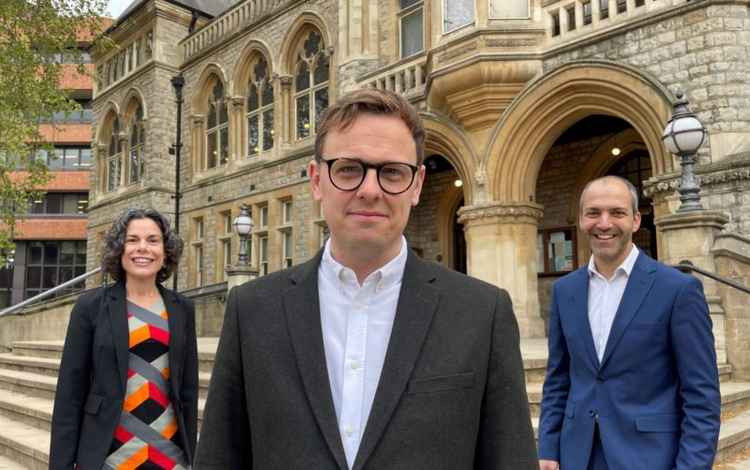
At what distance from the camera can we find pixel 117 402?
102 inches

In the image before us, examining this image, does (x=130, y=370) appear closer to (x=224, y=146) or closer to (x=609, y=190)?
(x=609, y=190)

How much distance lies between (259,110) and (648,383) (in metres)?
15.9

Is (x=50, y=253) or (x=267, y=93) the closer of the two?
(x=267, y=93)

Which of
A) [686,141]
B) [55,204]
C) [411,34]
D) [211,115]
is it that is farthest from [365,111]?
[55,204]

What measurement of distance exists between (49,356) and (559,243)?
31.3 feet

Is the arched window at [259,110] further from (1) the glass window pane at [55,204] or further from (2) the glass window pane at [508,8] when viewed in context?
Answer: (1) the glass window pane at [55,204]

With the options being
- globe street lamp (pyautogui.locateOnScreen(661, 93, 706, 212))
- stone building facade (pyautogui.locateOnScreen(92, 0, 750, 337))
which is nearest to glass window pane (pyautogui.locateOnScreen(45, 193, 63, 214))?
stone building facade (pyautogui.locateOnScreen(92, 0, 750, 337))

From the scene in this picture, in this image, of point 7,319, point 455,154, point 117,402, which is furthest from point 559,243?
point 7,319

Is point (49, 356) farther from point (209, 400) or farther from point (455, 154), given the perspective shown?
point (209, 400)

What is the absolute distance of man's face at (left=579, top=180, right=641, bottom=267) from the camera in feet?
7.88

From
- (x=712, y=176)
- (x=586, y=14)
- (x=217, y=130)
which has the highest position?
(x=217, y=130)

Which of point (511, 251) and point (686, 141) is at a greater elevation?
point (686, 141)

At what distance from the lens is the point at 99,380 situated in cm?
263

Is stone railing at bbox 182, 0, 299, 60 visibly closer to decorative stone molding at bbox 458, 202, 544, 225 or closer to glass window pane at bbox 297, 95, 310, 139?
glass window pane at bbox 297, 95, 310, 139
